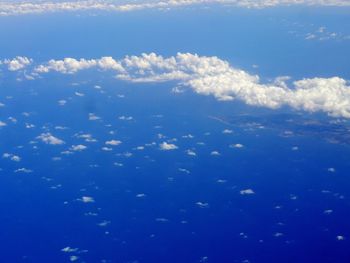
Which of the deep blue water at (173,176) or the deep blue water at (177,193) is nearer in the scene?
the deep blue water at (177,193)

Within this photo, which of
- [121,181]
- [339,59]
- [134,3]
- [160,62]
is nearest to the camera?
[121,181]

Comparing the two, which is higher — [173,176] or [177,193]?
[173,176]

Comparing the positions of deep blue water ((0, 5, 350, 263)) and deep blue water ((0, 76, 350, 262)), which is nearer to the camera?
deep blue water ((0, 76, 350, 262))

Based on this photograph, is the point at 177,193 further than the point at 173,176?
No

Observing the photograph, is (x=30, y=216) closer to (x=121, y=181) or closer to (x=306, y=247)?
(x=121, y=181)

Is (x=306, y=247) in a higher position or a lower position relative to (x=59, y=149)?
lower

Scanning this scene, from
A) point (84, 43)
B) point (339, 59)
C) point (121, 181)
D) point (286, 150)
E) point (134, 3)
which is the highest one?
point (134, 3)

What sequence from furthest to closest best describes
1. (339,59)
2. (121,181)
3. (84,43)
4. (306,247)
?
(84,43) < (339,59) < (121,181) < (306,247)

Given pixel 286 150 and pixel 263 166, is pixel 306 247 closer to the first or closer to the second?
pixel 263 166

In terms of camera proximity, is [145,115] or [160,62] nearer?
[145,115]

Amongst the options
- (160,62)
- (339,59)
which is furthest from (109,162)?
(339,59)
